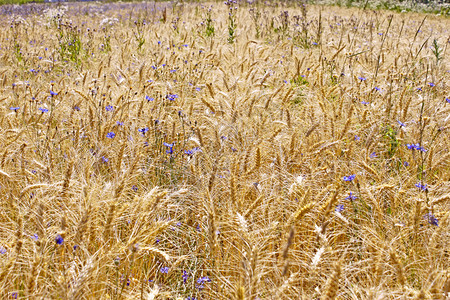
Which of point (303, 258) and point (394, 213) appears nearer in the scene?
point (303, 258)

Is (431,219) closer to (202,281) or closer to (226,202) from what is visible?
(226,202)

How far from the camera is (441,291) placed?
4.04ft

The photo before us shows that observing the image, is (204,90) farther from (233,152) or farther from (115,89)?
(233,152)

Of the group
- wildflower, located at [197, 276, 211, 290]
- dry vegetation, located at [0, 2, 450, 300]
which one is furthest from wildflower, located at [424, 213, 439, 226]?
wildflower, located at [197, 276, 211, 290]

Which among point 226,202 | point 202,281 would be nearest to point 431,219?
point 226,202

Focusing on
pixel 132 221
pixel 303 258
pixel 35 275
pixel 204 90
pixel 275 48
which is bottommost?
pixel 303 258

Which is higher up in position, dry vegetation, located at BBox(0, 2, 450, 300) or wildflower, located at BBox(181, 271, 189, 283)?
dry vegetation, located at BBox(0, 2, 450, 300)

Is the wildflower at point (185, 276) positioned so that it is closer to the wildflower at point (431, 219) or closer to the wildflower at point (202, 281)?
the wildflower at point (202, 281)

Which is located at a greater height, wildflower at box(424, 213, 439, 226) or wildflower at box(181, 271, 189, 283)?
wildflower at box(424, 213, 439, 226)

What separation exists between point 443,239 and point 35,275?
1637 mm

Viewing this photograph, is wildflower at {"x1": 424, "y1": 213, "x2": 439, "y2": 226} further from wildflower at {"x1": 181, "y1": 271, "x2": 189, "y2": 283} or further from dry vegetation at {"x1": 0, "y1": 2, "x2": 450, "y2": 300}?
wildflower at {"x1": 181, "y1": 271, "x2": 189, "y2": 283}

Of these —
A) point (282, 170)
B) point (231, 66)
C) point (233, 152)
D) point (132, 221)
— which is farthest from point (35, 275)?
point (231, 66)

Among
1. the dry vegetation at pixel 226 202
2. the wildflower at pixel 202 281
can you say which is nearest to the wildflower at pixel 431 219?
the dry vegetation at pixel 226 202

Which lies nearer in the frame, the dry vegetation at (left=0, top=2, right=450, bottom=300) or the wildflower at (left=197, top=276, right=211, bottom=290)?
the dry vegetation at (left=0, top=2, right=450, bottom=300)
